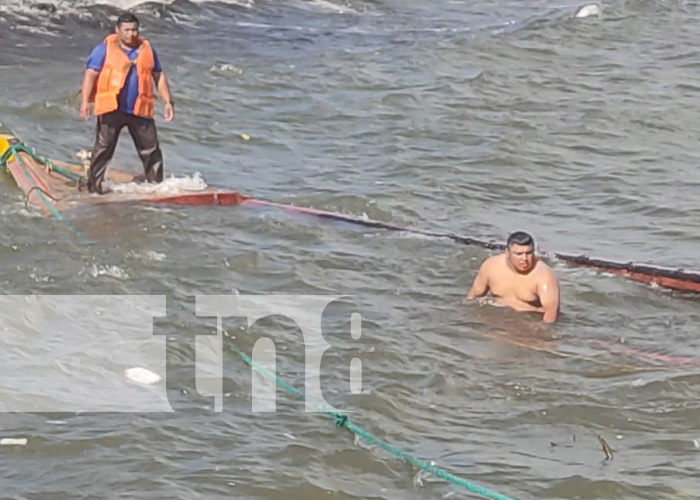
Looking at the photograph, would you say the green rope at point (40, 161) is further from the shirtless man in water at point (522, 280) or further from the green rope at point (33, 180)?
the shirtless man in water at point (522, 280)

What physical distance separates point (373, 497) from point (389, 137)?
10.2 m

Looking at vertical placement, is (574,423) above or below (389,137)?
below

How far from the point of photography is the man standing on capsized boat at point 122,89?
12.5 m

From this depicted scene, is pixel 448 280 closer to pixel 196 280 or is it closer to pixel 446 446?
pixel 196 280

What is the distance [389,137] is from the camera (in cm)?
1759

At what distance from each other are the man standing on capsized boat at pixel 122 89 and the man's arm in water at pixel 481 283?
3.47 meters

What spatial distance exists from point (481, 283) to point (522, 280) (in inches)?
15.6

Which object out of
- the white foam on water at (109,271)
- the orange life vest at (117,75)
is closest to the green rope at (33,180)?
the white foam on water at (109,271)

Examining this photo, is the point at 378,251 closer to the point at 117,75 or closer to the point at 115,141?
Answer: the point at 115,141

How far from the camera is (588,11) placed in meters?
25.4

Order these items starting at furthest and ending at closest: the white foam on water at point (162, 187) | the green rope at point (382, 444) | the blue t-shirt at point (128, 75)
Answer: the white foam on water at point (162, 187), the blue t-shirt at point (128, 75), the green rope at point (382, 444)

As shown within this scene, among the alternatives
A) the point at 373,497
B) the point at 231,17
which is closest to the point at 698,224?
the point at 373,497

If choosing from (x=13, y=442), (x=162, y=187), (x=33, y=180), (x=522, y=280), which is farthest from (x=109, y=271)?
(x=13, y=442)

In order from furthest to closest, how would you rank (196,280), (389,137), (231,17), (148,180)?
(231,17)
(389,137)
(148,180)
(196,280)
